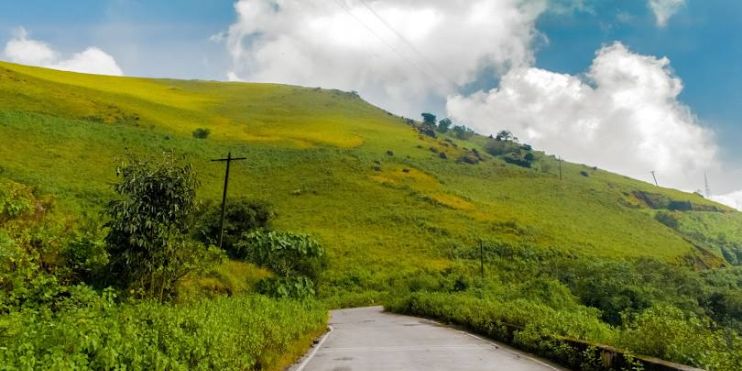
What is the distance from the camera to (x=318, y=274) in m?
40.2

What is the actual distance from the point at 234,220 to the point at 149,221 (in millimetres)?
29722

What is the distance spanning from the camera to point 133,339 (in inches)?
244

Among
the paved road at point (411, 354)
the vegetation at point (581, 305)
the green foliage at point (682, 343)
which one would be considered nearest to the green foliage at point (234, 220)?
the vegetation at point (581, 305)

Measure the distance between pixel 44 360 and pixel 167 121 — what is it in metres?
102

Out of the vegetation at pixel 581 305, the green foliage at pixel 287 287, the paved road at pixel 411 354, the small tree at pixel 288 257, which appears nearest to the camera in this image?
the vegetation at pixel 581 305

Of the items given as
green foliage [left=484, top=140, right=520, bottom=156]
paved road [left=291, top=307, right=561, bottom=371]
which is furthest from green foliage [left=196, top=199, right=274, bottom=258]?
green foliage [left=484, top=140, right=520, bottom=156]

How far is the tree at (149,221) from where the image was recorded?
14.2 metres

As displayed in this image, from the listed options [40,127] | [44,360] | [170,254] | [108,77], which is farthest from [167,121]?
[44,360]

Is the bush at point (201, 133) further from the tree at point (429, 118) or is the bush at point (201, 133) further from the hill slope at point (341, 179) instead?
the tree at point (429, 118)

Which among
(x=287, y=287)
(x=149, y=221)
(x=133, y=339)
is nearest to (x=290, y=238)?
(x=287, y=287)

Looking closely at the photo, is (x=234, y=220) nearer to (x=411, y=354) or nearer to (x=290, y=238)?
(x=290, y=238)

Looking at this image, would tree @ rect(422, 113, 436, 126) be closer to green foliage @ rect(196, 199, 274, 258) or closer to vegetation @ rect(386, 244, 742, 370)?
vegetation @ rect(386, 244, 742, 370)

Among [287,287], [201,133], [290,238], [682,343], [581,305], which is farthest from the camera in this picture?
[201,133]

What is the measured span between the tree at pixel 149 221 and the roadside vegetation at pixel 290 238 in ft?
0.20
